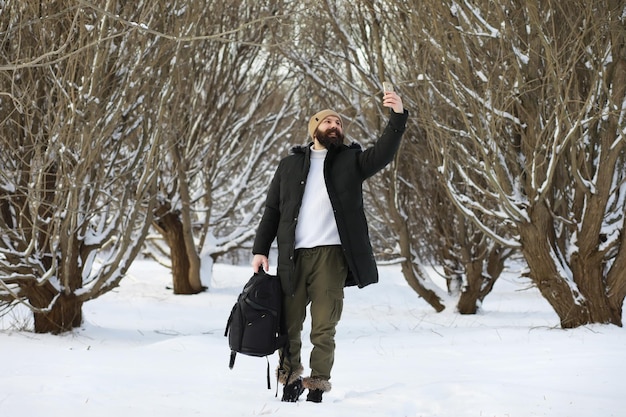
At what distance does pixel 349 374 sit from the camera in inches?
183

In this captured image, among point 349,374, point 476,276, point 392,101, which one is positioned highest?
point 392,101

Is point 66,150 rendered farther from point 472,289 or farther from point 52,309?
point 472,289

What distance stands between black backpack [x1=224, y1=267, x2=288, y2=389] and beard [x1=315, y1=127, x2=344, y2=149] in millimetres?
734

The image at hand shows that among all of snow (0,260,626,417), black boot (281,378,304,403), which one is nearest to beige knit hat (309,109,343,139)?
black boot (281,378,304,403)

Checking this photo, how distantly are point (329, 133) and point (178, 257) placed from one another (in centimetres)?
911

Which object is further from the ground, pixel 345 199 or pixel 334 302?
pixel 345 199

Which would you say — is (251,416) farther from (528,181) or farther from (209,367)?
(528,181)

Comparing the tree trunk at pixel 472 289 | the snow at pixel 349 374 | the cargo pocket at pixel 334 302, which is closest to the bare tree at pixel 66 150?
the snow at pixel 349 374

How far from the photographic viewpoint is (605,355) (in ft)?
15.5

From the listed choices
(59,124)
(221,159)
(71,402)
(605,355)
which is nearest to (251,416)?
(71,402)

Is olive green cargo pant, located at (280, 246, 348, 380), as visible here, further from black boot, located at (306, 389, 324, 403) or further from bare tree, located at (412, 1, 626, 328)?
bare tree, located at (412, 1, 626, 328)

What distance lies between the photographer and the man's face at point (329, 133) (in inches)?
150

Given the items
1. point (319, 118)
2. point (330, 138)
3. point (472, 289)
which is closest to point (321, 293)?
point (330, 138)

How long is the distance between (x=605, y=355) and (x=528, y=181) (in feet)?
6.45
